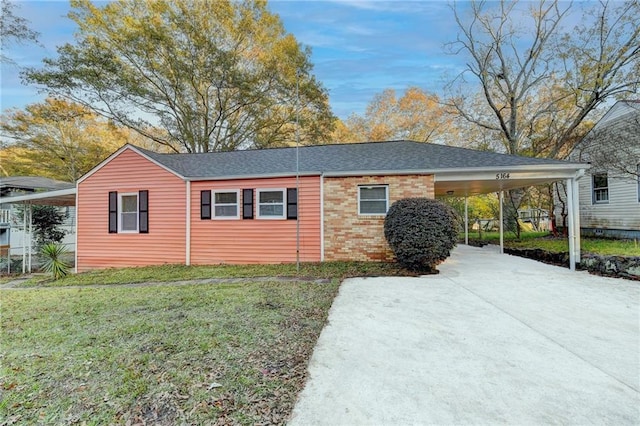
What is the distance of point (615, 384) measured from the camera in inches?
103

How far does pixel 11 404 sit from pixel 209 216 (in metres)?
7.87

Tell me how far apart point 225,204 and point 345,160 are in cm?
441

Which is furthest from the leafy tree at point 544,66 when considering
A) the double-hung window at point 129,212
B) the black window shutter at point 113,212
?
the black window shutter at point 113,212

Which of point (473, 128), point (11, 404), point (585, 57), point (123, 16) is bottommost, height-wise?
point (11, 404)

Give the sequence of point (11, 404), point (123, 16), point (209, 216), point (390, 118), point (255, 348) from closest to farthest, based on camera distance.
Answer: point (11, 404), point (255, 348), point (209, 216), point (123, 16), point (390, 118)

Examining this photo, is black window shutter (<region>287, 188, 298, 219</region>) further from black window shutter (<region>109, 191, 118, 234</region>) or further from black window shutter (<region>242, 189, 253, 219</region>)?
black window shutter (<region>109, 191, 118, 234</region>)

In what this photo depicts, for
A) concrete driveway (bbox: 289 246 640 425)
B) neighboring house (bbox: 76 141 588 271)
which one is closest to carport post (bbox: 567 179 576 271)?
neighboring house (bbox: 76 141 588 271)

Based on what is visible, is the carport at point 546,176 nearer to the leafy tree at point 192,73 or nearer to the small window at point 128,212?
the small window at point 128,212

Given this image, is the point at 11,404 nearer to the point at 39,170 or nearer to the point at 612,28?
the point at 612,28

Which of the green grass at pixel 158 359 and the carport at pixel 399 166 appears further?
the carport at pixel 399 166

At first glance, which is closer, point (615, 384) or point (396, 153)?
point (615, 384)

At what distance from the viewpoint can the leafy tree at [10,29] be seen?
26.6ft

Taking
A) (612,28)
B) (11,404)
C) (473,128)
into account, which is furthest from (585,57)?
(11,404)

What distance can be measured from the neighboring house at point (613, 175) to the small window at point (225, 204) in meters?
13.3
